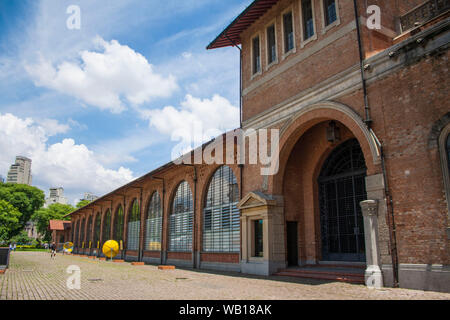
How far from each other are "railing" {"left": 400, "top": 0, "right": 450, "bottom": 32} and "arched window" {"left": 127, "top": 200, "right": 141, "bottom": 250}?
2338 cm

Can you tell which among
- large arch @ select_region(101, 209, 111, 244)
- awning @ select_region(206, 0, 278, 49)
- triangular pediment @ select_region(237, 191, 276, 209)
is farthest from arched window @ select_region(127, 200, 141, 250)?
awning @ select_region(206, 0, 278, 49)

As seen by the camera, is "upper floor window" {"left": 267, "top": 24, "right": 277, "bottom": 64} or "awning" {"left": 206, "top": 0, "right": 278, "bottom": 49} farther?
"upper floor window" {"left": 267, "top": 24, "right": 277, "bottom": 64}

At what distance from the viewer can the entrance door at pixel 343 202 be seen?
12734 mm

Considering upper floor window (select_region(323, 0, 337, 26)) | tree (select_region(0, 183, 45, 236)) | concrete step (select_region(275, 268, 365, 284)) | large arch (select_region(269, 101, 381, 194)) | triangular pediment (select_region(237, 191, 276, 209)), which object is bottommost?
concrete step (select_region(275, 268, 365, 284))

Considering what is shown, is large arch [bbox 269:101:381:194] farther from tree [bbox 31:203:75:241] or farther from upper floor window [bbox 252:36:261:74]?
tree [bbox 31:203:75:241]

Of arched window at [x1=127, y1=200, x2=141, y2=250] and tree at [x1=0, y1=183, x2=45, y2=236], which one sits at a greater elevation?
tree at [x1=0, y1=183, x2=45, y2=236]

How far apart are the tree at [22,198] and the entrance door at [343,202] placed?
204 feet

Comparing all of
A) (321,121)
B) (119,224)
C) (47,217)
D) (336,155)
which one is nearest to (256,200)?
(336,155)

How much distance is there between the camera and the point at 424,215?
874 centimetres

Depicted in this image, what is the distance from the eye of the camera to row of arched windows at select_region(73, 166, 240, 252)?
1716 cm
